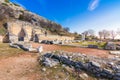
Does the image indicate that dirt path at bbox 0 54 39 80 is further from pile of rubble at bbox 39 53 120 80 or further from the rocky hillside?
the rocky hillside

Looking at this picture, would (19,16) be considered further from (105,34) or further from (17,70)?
(105,34)

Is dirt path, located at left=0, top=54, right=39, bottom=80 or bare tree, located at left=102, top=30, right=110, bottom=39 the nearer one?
dirt path, located at left=0, top=54, right=39, bottom=80

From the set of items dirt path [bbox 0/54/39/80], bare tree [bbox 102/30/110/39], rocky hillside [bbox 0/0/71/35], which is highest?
rocky hillside [bbox 0/0/71/35]

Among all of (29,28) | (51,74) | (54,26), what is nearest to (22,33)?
(29,28)

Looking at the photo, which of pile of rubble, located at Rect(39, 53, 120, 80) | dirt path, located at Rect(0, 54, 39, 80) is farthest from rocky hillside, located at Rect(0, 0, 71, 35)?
pile of rubble, located at Rect(39, 53, 120, 80)

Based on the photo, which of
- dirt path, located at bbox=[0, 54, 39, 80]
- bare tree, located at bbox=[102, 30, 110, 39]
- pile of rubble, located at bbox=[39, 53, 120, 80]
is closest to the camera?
dirt path, located at bbox=[0, 54, 39, 80]

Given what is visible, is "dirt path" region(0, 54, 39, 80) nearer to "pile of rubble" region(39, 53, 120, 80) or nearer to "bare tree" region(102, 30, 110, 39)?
"pile of rubble" region(39, 53, 120, 80)

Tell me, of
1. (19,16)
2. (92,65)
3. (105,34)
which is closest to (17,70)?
(92,65)

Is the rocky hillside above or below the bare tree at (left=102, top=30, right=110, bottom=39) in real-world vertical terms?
above

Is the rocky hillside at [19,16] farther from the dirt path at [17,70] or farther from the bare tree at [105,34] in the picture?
the dirt path at [17,70]

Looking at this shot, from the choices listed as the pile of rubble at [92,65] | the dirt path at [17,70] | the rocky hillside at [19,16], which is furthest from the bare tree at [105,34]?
the dirt path at [17,70]

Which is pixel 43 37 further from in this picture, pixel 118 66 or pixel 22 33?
pixel 118 66

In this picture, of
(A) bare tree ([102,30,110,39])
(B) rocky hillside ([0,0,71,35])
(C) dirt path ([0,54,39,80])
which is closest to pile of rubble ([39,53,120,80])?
(C) dirt path ([0,54,39,80])

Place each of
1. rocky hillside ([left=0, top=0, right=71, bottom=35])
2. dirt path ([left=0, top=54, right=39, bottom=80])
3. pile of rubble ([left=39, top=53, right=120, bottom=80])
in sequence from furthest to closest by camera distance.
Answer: rocky hillside ([left=0, top=0, right=71, bottom=35]) → pile of rubble ([left=39, top=53, right=120, bottom=80]) → dirt path ([left=0, top=54, right=39, bottom=80])
